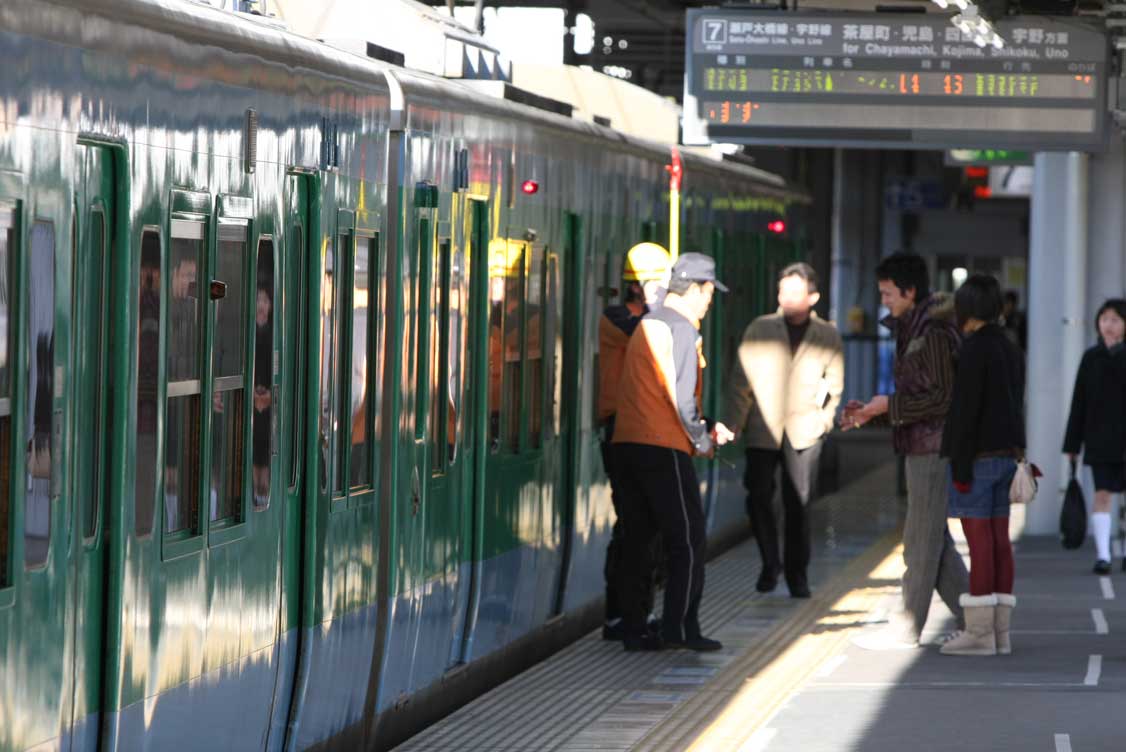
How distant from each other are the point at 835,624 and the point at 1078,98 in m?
3.61

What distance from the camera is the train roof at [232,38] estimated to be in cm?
525

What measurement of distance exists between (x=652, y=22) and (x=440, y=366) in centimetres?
1517

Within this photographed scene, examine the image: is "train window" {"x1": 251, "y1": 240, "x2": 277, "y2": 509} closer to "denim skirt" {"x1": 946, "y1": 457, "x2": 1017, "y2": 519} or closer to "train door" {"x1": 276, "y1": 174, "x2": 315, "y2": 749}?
"train door" {"x1": 276, "y1": 174, "x2": 315, "y2": 749}

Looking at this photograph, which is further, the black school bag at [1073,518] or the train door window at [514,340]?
the black school bag at [1073,518]

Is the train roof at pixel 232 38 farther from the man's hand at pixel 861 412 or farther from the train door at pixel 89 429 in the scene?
the man's hand at pixel 861 412

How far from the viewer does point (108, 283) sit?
5621mm

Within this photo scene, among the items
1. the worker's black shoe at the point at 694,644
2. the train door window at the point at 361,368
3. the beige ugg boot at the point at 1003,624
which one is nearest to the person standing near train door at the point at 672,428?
the worker's black shoe at the point at 694,644

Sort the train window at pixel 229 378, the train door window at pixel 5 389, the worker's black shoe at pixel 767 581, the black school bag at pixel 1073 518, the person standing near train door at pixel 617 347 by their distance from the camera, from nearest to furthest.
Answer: the train door window at pixel 5 389 < the train window at pixel 229 378 < the person standing near train door at pixel 617 347 < the black school bag at pixel 1073 518 < the worker's black shoe at pixel 767 581

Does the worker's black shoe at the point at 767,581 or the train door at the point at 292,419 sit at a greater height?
the train door at the point at 292,419

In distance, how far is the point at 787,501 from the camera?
13555mm

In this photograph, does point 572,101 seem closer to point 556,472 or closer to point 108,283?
point 556,472

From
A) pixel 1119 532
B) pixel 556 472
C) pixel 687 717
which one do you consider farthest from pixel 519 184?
pixel 1119 532

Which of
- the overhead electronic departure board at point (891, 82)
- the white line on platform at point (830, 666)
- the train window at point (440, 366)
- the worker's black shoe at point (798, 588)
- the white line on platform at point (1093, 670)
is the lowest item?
the worker's black shoe at point (798, 588)

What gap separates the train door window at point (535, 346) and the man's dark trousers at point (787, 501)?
9.52 feet
